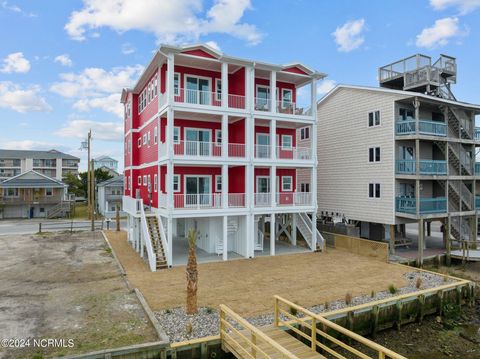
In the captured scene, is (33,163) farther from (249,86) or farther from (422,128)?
(422,128)

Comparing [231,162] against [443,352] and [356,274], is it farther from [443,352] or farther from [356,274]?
[443,352]

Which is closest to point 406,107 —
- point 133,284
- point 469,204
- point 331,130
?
point 331,130

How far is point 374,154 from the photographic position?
2502cm

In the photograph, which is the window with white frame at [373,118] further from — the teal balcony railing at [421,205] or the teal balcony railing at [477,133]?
the teal balcony railing at [477,133]

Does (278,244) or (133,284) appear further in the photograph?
(278,244)

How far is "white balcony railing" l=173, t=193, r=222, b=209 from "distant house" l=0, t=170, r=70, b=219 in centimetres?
3583

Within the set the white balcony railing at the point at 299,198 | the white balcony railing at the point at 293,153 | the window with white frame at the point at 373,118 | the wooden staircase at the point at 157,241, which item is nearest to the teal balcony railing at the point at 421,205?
the window with white frame at the point at 373,118

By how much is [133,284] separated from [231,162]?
927 centimetres

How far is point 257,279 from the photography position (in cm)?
1684

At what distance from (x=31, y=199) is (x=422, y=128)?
169 feet

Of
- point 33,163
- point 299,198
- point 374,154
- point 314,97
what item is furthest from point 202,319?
point 33,163

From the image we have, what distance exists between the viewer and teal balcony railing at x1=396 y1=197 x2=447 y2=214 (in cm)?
2261

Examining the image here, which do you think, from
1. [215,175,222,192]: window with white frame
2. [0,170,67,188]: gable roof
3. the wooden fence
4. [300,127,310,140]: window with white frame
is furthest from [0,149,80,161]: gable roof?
the wooden fence

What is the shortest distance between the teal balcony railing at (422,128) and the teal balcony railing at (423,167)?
199 cm
